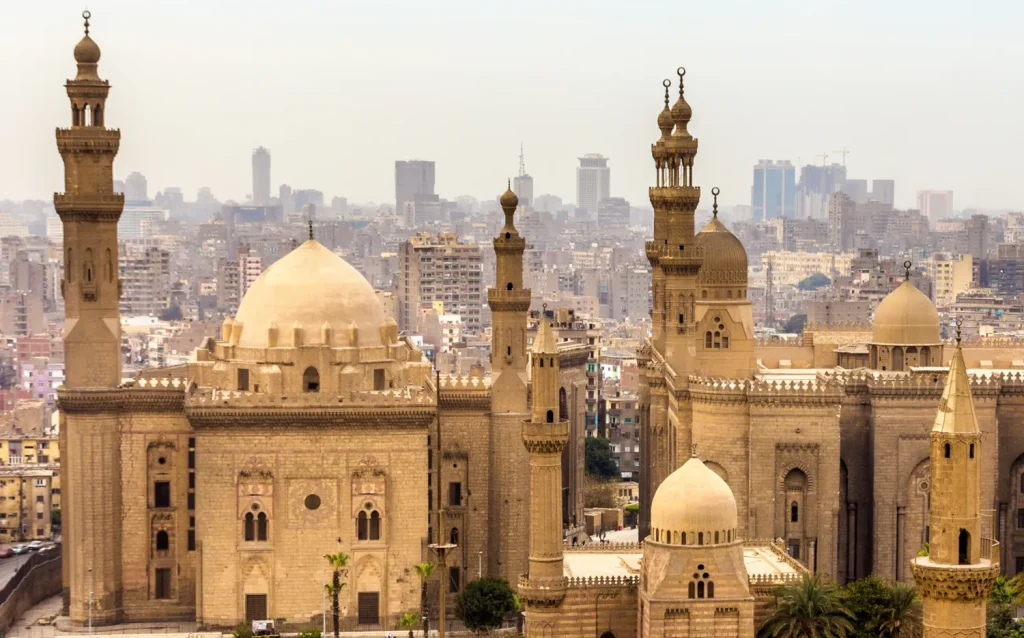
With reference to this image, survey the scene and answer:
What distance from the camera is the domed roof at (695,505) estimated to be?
46.4 metres

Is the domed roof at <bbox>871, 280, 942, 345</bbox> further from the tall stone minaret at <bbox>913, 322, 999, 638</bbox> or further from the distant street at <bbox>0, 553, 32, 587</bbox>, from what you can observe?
the distant street at <bbox>0, 553, 32, 587</bbox>

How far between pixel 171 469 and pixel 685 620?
52.9ft

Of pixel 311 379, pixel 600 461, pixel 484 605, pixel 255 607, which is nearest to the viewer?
pixel 484 605

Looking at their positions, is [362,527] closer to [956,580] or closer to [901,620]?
[901,620]

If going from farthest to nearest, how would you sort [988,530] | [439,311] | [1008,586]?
[439,311], [988,530], [1008,586]

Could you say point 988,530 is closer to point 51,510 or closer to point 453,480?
point 453,480

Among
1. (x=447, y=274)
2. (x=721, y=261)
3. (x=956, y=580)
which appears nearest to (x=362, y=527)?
(x=721, y=261)

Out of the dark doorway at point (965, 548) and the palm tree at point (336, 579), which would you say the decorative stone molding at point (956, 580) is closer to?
the dark doorway at point (965, 548)

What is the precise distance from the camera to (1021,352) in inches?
2571

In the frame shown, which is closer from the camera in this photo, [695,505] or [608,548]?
[695,505]

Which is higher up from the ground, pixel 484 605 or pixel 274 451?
pixel 274 451

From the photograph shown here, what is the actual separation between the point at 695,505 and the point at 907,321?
43.7 ft

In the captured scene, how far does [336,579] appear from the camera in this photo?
5422 cm

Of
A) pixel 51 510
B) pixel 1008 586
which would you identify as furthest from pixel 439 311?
pixel 1008 586
